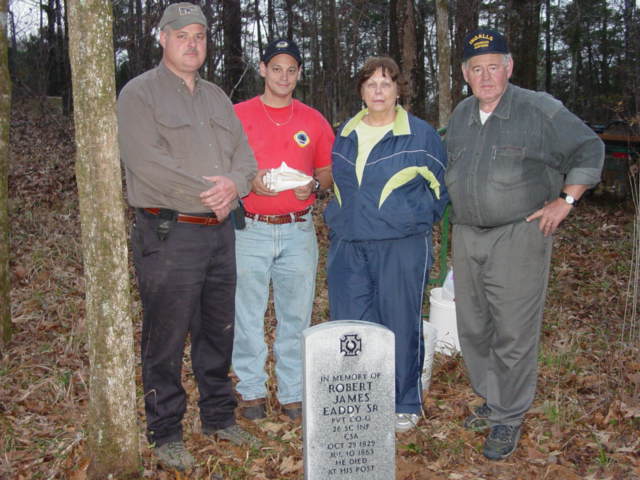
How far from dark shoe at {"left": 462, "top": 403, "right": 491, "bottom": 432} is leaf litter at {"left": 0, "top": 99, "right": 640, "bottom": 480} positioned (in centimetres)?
6

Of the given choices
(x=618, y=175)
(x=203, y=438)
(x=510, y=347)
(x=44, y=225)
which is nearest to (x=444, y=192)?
(x=510, y=347)

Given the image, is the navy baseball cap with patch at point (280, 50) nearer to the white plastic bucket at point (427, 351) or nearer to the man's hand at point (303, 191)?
the man's hand at point (303, 191)

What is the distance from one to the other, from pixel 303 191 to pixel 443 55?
5255mm

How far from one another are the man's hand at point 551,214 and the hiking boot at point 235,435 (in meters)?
2.31

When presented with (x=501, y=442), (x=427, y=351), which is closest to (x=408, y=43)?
(x=427, y=351)

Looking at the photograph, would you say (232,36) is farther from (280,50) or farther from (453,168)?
(453,168)

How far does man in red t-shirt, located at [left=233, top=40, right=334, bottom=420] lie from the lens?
437 cm

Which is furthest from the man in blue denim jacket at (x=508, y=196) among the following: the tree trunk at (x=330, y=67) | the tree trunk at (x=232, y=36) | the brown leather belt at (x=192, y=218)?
the tree trunk at (x=330, y=67)

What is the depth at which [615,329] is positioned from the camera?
21.4 ft

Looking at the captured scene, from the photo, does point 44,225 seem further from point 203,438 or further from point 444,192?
point 444,192

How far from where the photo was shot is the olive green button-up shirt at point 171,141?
11.9 ft

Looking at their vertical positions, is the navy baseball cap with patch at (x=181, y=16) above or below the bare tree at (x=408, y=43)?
below

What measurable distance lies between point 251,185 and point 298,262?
2.22 feet

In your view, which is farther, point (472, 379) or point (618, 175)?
point (618, 175)
